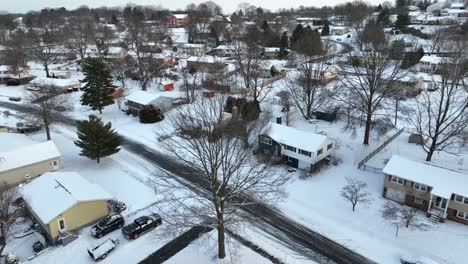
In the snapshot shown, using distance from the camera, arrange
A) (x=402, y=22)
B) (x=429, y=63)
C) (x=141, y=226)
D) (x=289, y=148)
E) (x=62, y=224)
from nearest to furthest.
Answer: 1. (x=62, y=224)
2. (x=141, y=226)
3. (x=289, y=148)
4. (x=429, y=63)
5. (x=402, y=22)

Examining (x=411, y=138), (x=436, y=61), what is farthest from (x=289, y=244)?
(x=436, y=61)

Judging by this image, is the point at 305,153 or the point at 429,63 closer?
the point at 305,153

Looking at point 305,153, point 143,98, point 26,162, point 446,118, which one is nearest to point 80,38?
point 143,98

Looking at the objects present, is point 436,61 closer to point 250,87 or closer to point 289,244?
point 250,87

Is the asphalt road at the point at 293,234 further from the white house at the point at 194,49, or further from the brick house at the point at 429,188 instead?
the white house at the point at 194,49

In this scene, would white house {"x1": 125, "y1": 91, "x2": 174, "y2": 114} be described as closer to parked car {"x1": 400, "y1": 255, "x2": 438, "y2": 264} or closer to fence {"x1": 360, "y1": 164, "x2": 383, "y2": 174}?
fence {"x1": 360, "y1": 164, "x2": 383, "y2": 174}

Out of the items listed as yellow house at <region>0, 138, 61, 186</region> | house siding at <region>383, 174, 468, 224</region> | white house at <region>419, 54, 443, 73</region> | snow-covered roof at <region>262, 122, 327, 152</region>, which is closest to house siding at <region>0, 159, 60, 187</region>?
yellow house at <region>0, 138, 61, 186</region>

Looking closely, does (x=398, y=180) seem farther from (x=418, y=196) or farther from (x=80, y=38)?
(x=80, y=38)
